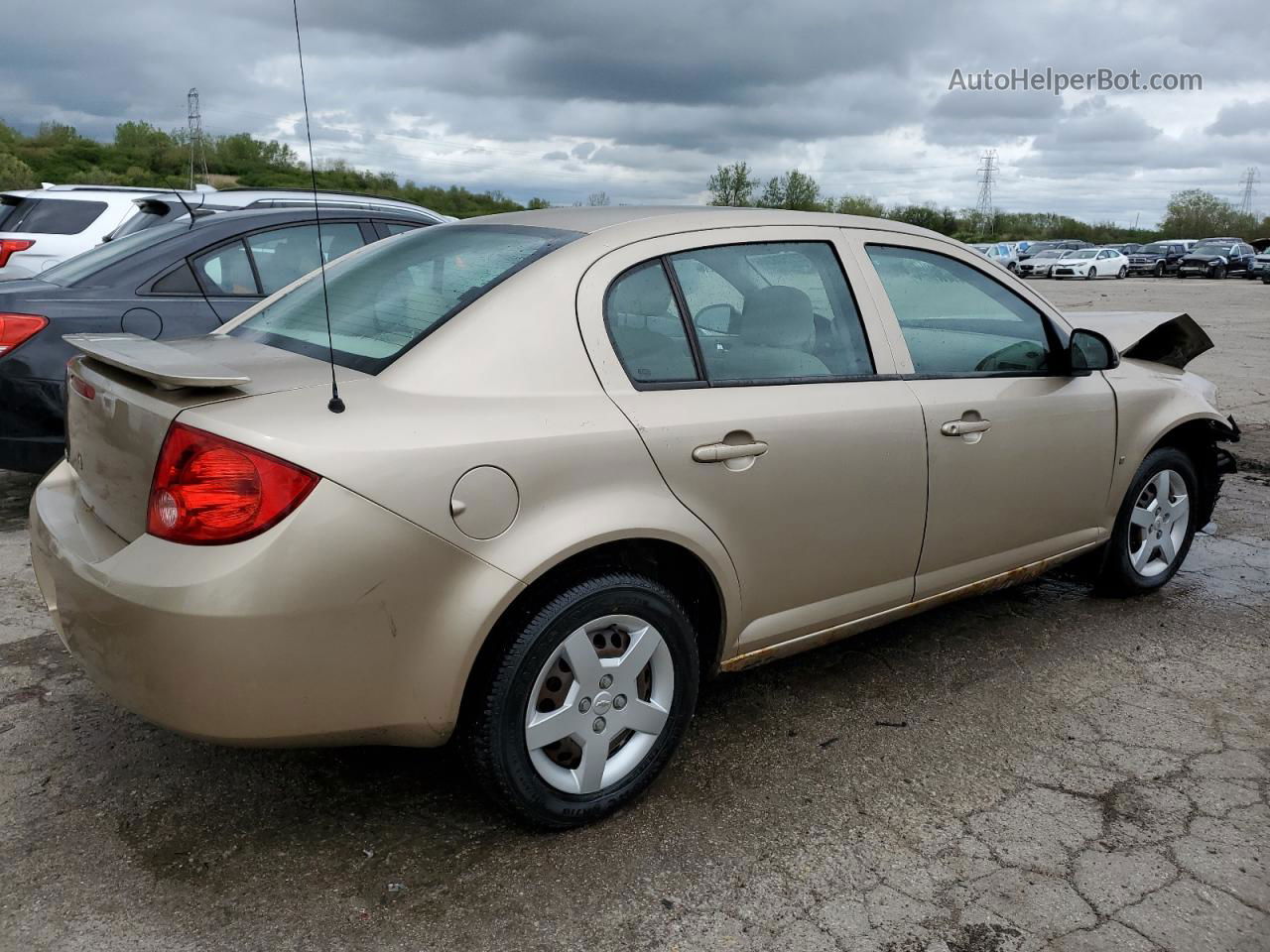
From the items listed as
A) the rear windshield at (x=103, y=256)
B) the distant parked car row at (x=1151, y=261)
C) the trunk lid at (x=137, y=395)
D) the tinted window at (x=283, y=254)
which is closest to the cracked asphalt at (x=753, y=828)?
the trunk lid at (x=137, y=395)

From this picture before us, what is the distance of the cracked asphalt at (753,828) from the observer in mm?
2334

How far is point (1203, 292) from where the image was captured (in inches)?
1158

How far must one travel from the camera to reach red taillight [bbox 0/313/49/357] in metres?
4.80

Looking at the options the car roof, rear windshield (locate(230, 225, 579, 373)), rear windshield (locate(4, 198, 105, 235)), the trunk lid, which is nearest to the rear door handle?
the car roof

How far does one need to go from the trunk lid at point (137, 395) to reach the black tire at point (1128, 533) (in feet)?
10.6

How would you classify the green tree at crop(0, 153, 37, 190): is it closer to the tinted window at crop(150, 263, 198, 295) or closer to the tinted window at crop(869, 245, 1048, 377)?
the tinted window at crop(150, 263, 198, 295)

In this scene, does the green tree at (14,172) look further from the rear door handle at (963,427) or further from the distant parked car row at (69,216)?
the rear door handle at (963,427)

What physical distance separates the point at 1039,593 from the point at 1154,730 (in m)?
1.34

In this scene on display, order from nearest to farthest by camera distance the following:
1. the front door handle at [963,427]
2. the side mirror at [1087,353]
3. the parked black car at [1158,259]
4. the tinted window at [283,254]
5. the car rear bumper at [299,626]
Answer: the car rear bumper at [299,626] → the front door handle at [963,427] → the side mirror at [1087,353] → the tinted window at [283,254] → the parked black car at [1158,259]

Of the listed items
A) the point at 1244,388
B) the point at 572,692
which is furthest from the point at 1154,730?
the point at 1244,388

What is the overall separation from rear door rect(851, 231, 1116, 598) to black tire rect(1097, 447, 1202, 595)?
0.28 m

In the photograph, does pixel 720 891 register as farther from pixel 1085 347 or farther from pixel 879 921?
pixel 1085 347

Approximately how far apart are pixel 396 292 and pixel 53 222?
313 inches

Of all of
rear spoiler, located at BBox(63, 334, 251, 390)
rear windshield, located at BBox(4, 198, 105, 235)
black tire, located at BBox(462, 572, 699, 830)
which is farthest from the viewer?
rear windshield, located at BBox(4, 198, 105, 235)
